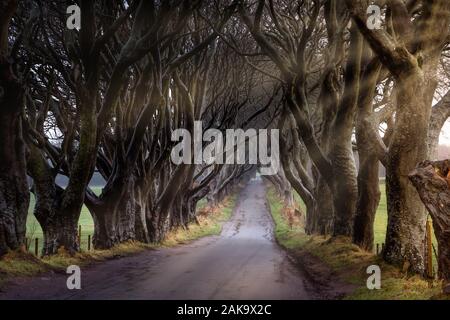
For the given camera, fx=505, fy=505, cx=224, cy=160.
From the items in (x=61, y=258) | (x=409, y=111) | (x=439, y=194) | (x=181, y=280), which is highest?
(x=409, y=111)

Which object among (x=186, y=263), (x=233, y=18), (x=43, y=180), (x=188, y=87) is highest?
(x=233, y=18)

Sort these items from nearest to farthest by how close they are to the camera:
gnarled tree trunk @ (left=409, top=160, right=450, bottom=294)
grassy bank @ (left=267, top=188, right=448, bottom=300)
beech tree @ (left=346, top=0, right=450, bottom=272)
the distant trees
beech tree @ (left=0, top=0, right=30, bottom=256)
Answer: gnarled tree trunk @ (left=409, top=160, right=450, bottom=294)
grassy bank @ (left=267, top=188, right=448, bottom=300)
beech tree @ (left=346, top=0, right=450, bottom=272)
the distant trees
beech tree @ (left=0, top=0, right=30, bottom=256)

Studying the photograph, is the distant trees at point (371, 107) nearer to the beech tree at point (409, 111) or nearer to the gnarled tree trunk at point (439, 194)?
the beech tree at point (409, 111)

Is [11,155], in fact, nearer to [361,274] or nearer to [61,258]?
[61,258]

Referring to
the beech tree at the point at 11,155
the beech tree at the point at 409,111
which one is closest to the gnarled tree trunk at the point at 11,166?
the beech tree at the point at 11,155

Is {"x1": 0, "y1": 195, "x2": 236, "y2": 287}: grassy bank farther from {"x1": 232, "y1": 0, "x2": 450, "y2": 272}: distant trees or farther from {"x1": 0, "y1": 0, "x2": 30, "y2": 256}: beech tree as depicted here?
{"x1": 232, "y1": 0, "x2": 450, "y2": 272}: distant trees

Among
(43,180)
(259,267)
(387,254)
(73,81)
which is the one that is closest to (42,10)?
(73,81)

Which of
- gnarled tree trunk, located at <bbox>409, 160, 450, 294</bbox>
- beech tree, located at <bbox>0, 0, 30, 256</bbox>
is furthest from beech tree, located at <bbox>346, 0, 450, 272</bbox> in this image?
beech tree, located at <bbox>0, 0, 30, 256</bbox>

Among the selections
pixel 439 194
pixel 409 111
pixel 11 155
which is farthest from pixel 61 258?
pixel 439 194

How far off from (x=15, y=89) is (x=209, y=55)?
32.8ft

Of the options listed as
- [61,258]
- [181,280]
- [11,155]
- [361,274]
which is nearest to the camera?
[361,274]

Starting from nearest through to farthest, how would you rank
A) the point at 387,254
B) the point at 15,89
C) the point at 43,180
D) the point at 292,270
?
the point at 387,254 → the point at 15,89 → the point at 292,270 → the point at 43,180

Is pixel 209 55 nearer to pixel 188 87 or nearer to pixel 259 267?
pixel 188 87

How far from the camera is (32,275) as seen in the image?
1060 centimetres
